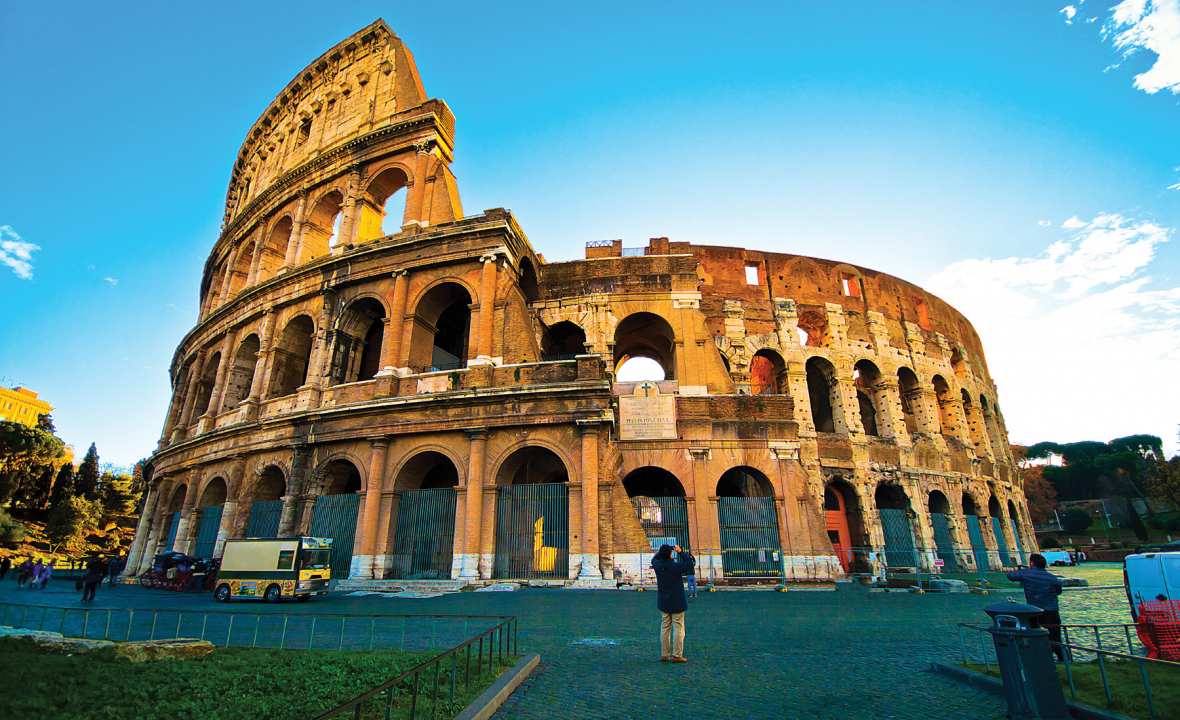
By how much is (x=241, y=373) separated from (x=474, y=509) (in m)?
12.6

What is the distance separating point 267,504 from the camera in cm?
1659

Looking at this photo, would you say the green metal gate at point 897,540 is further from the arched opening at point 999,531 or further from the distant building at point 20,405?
the distant building at point 20,405

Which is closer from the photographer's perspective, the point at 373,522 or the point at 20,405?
the point at 373,522

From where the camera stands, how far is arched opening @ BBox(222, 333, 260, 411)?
19.9 m

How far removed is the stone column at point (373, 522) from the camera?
46.7ft

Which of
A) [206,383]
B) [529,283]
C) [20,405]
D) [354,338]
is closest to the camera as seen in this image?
[354,338]

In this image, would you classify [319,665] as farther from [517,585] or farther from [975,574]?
[975,574]

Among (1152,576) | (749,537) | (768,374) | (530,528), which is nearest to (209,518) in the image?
(530,528)

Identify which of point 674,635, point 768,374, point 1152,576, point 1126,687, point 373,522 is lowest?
point 1126,687

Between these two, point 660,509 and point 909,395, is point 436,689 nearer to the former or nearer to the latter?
point 660,509

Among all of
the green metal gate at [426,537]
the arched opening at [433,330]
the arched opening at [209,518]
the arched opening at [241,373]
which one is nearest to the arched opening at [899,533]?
the green metal gate at [426,537]

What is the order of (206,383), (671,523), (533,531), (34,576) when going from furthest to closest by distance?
(206,383) < (34,576) < (671,523) < (533,531)

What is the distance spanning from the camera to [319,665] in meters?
5.34

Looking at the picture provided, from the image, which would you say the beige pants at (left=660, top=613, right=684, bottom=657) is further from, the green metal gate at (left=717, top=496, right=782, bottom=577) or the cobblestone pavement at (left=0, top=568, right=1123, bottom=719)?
the green metal gate at (left=717, top=496, right=782, bottom=577)
